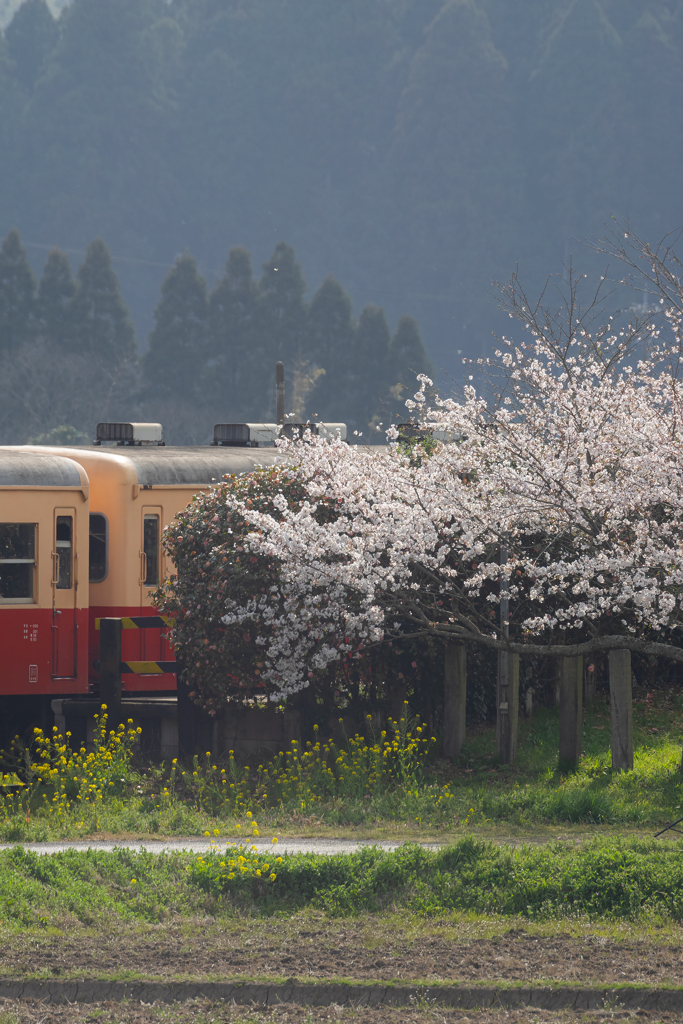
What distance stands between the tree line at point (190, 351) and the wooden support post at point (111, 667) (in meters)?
57.2

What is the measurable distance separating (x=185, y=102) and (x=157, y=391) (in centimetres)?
7246

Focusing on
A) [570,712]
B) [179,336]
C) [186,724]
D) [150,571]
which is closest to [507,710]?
[570,712]

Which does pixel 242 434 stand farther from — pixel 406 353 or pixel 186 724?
pixel 406 353

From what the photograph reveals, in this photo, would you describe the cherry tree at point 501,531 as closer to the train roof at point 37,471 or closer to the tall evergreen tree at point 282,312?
the train roof at point 37,471

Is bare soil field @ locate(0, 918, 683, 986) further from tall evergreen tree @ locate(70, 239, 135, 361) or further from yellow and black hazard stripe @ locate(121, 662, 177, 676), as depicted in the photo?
tall evergreen tree @ locate(70, 239, 135, 361)

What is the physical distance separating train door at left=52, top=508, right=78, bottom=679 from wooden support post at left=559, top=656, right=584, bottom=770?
5.64 m

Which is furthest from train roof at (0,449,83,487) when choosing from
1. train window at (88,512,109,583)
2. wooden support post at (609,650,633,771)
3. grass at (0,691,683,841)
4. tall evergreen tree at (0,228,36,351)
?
tall evergreen tree at (0,228,36,351)

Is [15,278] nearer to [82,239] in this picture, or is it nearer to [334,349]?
[334,349]

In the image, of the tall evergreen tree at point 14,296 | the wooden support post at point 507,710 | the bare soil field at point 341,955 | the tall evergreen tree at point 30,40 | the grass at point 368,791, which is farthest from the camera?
the tall evergreen tree at point 30,40

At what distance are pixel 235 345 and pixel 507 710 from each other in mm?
66691

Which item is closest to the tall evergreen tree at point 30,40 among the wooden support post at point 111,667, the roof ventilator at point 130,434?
the roof ventilator at point 130,434

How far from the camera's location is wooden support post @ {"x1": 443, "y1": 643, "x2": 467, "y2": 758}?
13.5 m

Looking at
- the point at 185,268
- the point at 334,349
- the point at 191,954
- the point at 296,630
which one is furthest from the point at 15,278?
the point at 191,954

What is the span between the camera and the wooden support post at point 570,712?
1287cm
